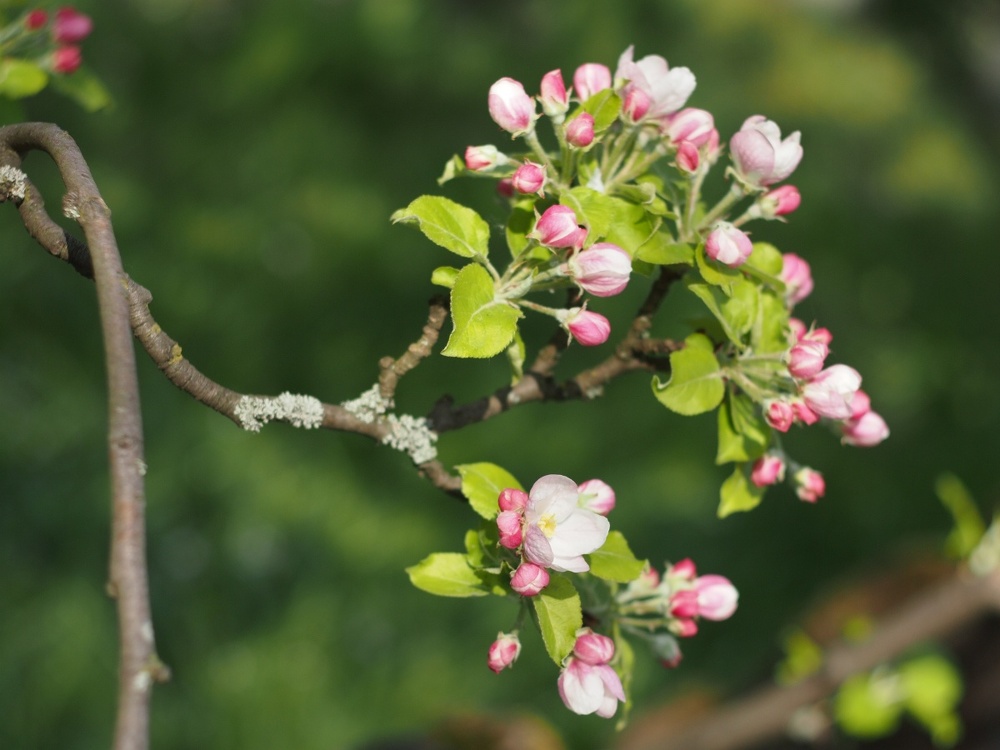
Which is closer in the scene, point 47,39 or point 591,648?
point 591,648

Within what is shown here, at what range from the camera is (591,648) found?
0.97 metres

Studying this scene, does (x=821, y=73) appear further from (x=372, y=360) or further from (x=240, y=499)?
(x=240, y=499)

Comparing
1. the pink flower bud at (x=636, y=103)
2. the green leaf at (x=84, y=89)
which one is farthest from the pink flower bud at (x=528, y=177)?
the green leaf at (x=84, y=89)

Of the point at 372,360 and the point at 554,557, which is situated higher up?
the point at 554,557

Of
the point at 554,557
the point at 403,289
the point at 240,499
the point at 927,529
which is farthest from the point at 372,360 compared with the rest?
the point at 554,557

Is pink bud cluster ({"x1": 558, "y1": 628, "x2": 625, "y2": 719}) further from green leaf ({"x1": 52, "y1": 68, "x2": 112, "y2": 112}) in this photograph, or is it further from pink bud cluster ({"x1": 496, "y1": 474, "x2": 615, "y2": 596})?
green leaf ({"x1": 52, "y1": 68, "x2": 112, "y2": 112})

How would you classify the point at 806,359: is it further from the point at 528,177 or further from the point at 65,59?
the point at 65,59

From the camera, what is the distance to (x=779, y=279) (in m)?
1.15

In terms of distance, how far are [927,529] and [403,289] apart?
1896mm

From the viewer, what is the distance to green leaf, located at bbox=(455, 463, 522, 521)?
1022 millimetres

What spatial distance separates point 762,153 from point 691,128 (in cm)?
8

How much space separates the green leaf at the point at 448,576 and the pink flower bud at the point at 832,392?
38 centimetres

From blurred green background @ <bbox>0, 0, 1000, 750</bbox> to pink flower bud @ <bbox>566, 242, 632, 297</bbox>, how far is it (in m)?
1.54

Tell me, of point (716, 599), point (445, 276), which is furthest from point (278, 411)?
point (716, 599)
